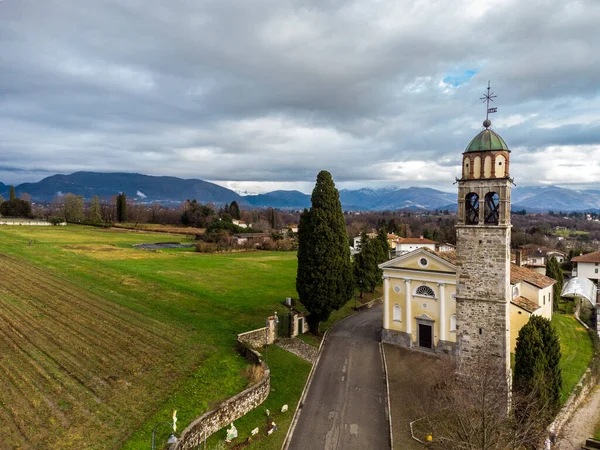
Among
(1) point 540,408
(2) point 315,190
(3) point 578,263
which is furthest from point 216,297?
(3) point 578,263

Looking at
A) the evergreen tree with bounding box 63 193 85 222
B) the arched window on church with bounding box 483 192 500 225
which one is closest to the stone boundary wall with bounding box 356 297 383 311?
the arched window on church with bounding box 483 192 500 225

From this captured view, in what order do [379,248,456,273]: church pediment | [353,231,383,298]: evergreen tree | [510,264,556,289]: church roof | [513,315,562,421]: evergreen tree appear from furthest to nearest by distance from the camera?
[353,231,383,298]: evergreen tree → [510,264,556,289]: church roof → [379,248,456,273]: church pediment → [513,315,562,421]: evergreen tree

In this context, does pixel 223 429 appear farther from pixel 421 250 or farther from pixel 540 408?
pixel 421 250

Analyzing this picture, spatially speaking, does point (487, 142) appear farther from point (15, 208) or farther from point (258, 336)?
point (15, 208)

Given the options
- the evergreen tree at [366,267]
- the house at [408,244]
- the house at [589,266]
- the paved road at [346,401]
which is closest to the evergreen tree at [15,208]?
the house at [408,244]

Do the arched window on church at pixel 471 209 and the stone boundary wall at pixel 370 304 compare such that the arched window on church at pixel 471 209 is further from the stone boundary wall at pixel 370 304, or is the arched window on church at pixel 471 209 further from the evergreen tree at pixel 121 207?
the evergreen tree at pixel 121 207

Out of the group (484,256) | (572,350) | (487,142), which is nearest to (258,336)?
(484,256)

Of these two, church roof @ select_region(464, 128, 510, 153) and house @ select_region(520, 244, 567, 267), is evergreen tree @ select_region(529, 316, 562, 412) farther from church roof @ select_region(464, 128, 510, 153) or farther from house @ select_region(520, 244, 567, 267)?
house @ select_region(520, 244, 567, 267)
